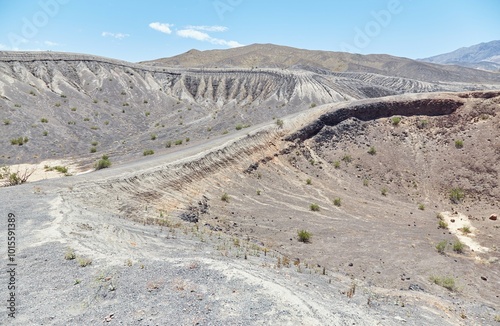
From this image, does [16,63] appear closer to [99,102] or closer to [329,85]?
[99,102]

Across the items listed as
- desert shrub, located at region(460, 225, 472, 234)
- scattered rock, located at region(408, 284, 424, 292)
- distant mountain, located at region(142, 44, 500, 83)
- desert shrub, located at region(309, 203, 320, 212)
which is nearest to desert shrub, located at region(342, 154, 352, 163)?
desert shrub, located at region(309, 203, 320, 212)

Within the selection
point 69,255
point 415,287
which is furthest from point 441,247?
point 69,255

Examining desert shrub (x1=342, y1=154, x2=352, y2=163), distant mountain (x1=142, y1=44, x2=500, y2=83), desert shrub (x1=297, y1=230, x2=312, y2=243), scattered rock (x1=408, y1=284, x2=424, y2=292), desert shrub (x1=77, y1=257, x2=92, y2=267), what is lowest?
scattered rock (x1=408, y1=284, x2=424, y2=292)

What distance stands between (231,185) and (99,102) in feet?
117

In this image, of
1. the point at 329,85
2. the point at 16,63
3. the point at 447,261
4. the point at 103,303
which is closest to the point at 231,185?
the point at 447,261

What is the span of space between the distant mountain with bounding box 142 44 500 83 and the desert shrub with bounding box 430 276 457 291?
11572 centimetres

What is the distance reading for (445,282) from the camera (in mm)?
13531

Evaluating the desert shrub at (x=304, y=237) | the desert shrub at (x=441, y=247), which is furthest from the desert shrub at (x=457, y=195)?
the desert shrub at (x=304, y=237)

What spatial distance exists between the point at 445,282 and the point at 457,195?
1488 cm

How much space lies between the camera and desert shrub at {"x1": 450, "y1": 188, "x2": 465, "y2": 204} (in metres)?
25.8

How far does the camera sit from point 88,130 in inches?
1597

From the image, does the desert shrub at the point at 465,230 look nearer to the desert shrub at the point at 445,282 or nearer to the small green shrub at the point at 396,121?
the desert shrub at the point at 445,282

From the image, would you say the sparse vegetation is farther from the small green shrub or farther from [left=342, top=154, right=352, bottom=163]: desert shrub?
the small green shrub

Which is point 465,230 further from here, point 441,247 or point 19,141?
point 19,141
